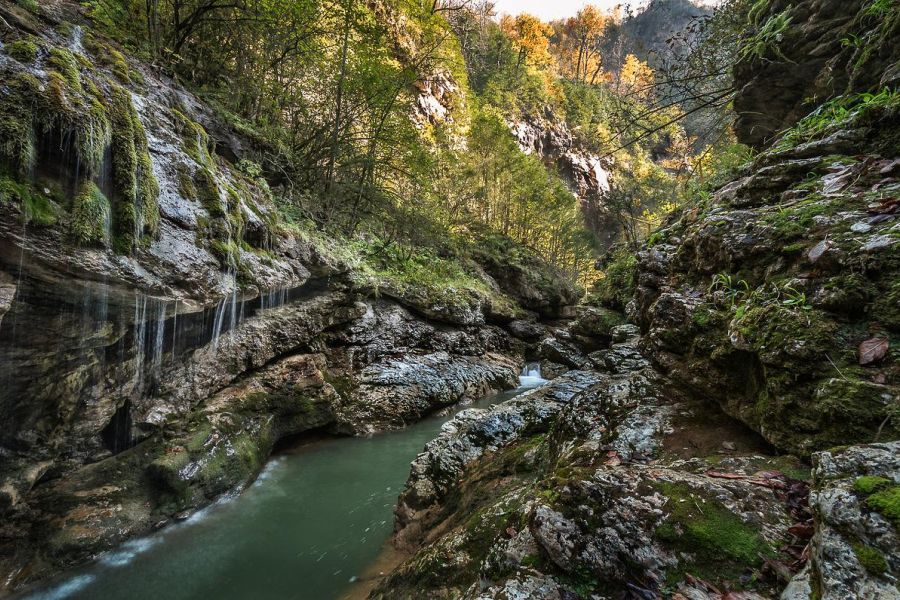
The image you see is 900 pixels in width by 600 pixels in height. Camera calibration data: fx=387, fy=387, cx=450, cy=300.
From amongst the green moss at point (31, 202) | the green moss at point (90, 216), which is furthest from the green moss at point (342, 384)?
the green moss at point (31, 202)

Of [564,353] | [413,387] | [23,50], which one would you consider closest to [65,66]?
[23,50]

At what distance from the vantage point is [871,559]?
1177 mm

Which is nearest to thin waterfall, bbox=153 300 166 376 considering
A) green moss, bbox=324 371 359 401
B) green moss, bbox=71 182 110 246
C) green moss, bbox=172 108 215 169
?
green moss, bbox=71 182 110 246

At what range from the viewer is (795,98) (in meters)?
4.71

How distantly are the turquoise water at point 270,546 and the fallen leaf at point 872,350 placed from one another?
455 centimetres

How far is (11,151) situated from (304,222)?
5.47 m

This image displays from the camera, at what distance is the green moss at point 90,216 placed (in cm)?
391

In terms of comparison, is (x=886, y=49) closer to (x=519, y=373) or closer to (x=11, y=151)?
(x=11, y=151)

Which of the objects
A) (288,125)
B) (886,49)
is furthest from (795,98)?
(288,125)

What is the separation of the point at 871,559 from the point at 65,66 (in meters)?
6.97

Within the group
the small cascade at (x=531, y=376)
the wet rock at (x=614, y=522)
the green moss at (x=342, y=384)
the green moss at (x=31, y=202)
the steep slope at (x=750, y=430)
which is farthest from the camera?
the small cascade at (x=531, y=376)

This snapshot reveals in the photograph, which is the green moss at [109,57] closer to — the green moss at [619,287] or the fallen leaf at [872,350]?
the fallen leaf at [872,350]

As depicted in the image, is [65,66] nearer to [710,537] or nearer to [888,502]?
[710,537]

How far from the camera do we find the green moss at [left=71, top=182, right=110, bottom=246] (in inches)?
154
